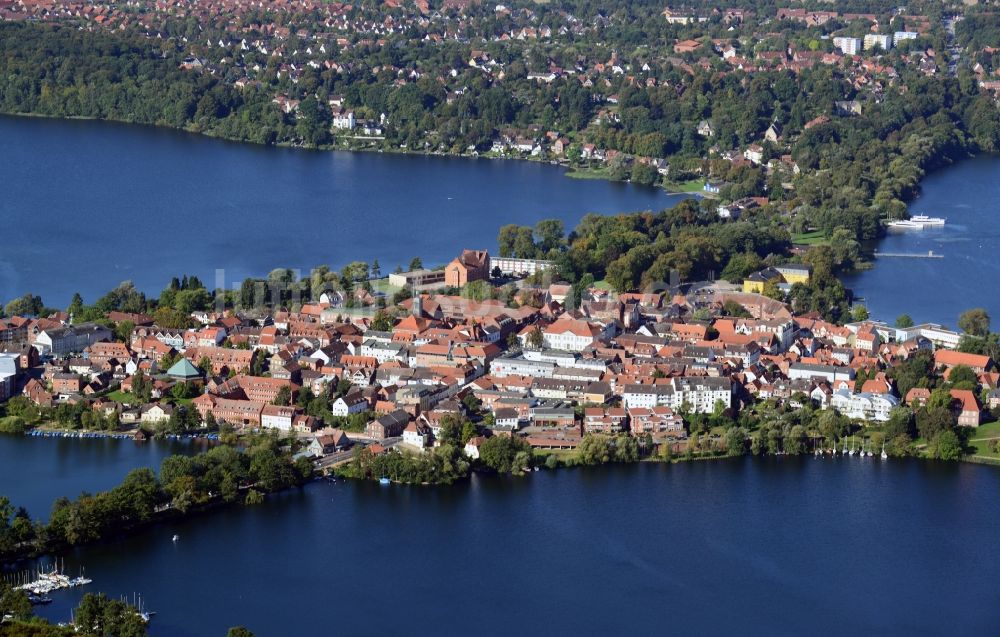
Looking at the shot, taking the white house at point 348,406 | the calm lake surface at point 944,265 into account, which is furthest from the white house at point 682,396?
the calm lake surface at point 944,265

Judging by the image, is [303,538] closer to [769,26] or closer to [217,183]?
[217,183]

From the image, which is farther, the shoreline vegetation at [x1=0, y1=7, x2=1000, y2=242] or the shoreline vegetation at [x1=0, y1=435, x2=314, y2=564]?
the shoreline vegetation at [x1=0, y1=7, x2=1000, y2=242]

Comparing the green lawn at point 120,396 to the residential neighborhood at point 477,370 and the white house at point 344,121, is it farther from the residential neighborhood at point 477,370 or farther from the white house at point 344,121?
the white house at point 344,121

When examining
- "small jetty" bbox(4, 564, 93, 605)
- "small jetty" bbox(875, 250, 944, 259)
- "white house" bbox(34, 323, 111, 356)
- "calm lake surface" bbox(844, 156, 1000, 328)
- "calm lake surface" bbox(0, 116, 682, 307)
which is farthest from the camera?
"small jetty" bbox(875, 250, 944, 259)

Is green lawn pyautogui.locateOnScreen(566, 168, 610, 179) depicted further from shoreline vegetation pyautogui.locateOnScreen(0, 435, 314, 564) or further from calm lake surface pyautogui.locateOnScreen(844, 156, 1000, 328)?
shoreline vegetation pyautogui.locateOnScreen(0, 435, 314, 564)

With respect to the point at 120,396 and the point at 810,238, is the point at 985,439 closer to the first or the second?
the point at 120,396

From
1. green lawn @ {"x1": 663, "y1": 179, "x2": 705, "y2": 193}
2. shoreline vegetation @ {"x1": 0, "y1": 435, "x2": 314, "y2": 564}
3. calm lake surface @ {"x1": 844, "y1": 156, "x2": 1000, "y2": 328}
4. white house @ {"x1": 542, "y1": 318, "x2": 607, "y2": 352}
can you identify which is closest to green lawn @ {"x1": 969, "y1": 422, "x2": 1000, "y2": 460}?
calm lake surface @ {"x1": 844, "y1": 156, "x2": 1000, "y2": 328}

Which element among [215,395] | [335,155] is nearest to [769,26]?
[335,155]

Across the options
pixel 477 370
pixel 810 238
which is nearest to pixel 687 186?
pixel 810 238
